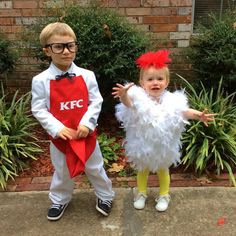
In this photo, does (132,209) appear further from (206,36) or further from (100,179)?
(206,36)

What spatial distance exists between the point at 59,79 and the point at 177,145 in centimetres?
107

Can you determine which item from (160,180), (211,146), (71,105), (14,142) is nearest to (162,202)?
(160,180)

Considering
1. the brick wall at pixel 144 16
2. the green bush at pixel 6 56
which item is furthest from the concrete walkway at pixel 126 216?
the brick wall at pixel 144 16

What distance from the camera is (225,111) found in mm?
3992

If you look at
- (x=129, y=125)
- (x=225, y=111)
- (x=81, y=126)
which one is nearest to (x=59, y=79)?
(x=81, y=126)

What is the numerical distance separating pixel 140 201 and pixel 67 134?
3.20 feet

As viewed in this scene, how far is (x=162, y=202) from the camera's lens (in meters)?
3.16

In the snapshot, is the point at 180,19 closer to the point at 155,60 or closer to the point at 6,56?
the point at 6,56

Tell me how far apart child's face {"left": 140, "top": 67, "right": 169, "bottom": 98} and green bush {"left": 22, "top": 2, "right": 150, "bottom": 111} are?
1.32 metres

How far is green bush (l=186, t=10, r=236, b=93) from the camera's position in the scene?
4.32 metres

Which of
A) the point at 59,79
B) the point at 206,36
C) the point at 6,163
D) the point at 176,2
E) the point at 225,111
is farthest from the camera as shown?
the point at 176,2

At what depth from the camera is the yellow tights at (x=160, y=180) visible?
3121 millimetres

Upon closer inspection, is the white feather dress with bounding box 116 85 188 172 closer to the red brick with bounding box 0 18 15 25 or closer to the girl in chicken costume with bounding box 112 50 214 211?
the girl in chicken costume with bounding box 112 50 214 211

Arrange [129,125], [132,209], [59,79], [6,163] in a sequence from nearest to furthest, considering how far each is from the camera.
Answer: [59,79]
[129,125]
[132,209]
[6,163]
